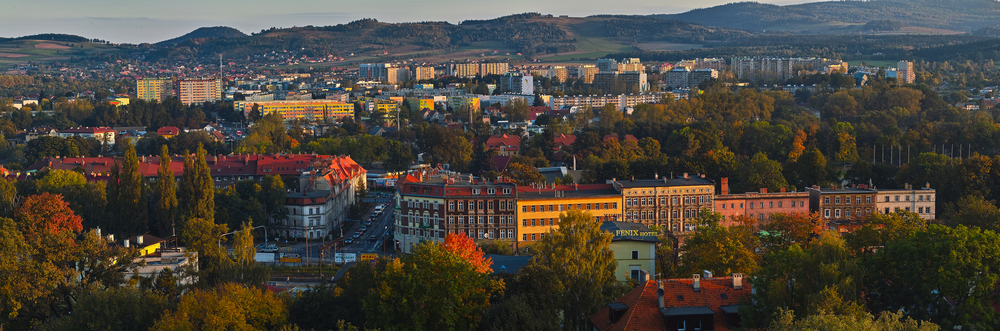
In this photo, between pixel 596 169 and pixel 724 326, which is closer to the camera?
pixel 724 326

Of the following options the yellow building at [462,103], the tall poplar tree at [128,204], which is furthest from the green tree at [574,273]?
the yellow building at [462,103]

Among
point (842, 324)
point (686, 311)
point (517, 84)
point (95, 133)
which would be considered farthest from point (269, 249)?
point (517, 84)

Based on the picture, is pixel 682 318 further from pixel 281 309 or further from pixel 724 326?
pixel 281 309

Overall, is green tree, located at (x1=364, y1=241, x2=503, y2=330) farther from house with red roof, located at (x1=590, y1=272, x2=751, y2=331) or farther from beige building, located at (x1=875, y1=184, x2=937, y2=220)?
beige building, located at (x1=875, y1=184, x2=937, y2=220)

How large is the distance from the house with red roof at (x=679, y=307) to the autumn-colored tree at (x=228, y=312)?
614 centimetres

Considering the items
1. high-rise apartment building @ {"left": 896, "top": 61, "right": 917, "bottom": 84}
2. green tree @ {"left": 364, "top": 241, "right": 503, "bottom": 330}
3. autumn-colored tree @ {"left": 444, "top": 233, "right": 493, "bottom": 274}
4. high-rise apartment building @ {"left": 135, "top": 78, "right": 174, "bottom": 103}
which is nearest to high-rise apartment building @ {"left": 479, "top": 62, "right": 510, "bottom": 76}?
high-rise apartment building @ {"left": 135, "top": 78, "right": 174, "bottom": 103}

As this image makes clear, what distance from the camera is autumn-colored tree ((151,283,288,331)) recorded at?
58.1 feet

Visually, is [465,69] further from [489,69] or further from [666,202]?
[666,202]

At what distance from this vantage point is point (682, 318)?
17.3 m

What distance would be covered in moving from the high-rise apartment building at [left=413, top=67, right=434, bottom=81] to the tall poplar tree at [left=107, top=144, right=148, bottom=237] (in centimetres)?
12860

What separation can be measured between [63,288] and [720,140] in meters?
A: 44.6

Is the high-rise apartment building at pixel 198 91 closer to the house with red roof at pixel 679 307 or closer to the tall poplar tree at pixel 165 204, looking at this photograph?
the tall poplar tree at pixel 165 204

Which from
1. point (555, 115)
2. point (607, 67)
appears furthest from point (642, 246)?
point (607, 67)

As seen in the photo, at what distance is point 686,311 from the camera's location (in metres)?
17.4
